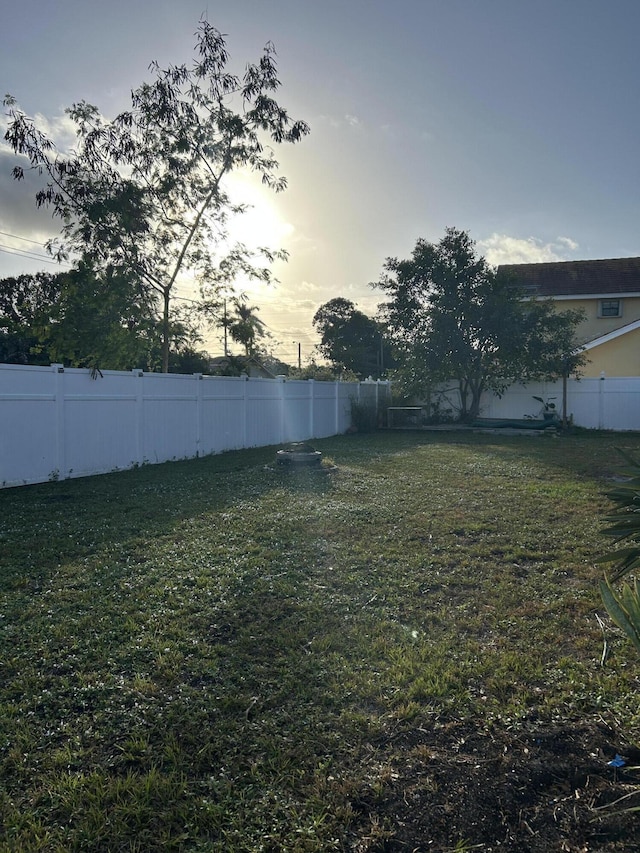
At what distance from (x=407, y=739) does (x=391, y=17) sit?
9.38 meters

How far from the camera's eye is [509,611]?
3.38 meters

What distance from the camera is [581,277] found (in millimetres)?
23453

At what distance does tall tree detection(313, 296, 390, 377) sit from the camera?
41188 millimetres

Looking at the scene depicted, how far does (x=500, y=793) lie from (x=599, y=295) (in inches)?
959

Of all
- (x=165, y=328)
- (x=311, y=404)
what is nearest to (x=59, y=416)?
(x=165, y=328)

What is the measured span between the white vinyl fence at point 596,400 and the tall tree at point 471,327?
65 cm

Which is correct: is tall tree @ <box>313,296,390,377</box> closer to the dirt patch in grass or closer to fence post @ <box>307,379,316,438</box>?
fence post @ <box>307,379,316,438</box>

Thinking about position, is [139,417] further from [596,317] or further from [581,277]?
[581,277]

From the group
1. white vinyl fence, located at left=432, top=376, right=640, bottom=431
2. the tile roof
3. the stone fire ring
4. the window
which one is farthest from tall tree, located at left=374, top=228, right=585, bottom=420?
the stone fire ring

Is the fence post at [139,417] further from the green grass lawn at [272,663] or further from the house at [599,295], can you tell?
the house at [599,295]

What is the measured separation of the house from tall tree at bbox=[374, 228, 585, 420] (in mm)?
3162

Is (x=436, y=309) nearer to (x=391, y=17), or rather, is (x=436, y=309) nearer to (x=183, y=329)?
(x=183, y=329)

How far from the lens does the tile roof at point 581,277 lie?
22531 mm

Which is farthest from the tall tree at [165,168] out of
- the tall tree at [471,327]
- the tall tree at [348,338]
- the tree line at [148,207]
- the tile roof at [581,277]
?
the tall tree at [348,338]
